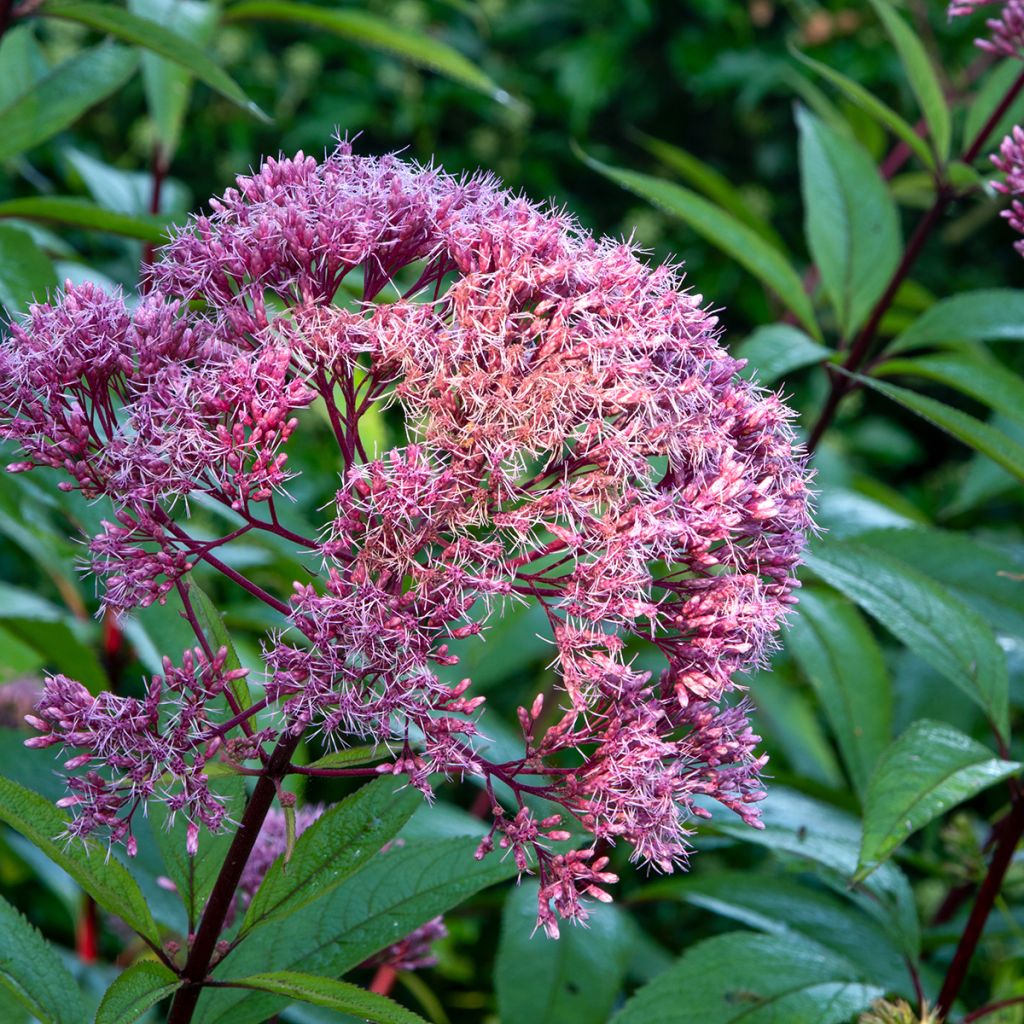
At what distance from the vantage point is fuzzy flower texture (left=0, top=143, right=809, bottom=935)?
41.3 inches

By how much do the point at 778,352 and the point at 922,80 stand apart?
20.3 inches

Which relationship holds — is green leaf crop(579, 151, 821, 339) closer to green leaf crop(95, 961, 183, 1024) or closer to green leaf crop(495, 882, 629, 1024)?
green leaf crop(495, 882, 629, 1024)

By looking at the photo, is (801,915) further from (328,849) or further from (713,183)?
(713,183)

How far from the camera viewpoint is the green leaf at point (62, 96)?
187cm

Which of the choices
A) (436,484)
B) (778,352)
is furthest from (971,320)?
(436,484)

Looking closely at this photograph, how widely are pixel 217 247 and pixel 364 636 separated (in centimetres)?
42

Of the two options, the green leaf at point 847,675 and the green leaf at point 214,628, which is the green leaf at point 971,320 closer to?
the green leaf at point 847,675

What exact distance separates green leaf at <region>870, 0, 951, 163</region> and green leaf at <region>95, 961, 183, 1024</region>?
1.61m

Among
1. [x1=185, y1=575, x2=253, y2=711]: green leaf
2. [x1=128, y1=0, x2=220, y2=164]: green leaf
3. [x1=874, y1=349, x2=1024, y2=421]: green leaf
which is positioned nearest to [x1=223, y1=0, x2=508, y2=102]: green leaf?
[x1=128, y1=0, x2=220, y2=164]: green leaf

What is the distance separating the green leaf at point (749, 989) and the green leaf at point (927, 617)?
366 mm

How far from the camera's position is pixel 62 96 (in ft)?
6.31

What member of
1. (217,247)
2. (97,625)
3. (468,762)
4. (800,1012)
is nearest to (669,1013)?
(800,1012)

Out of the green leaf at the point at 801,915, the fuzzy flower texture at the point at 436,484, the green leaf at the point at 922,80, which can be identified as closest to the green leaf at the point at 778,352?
the green leaf at the point at 922,80

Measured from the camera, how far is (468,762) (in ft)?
3.42
